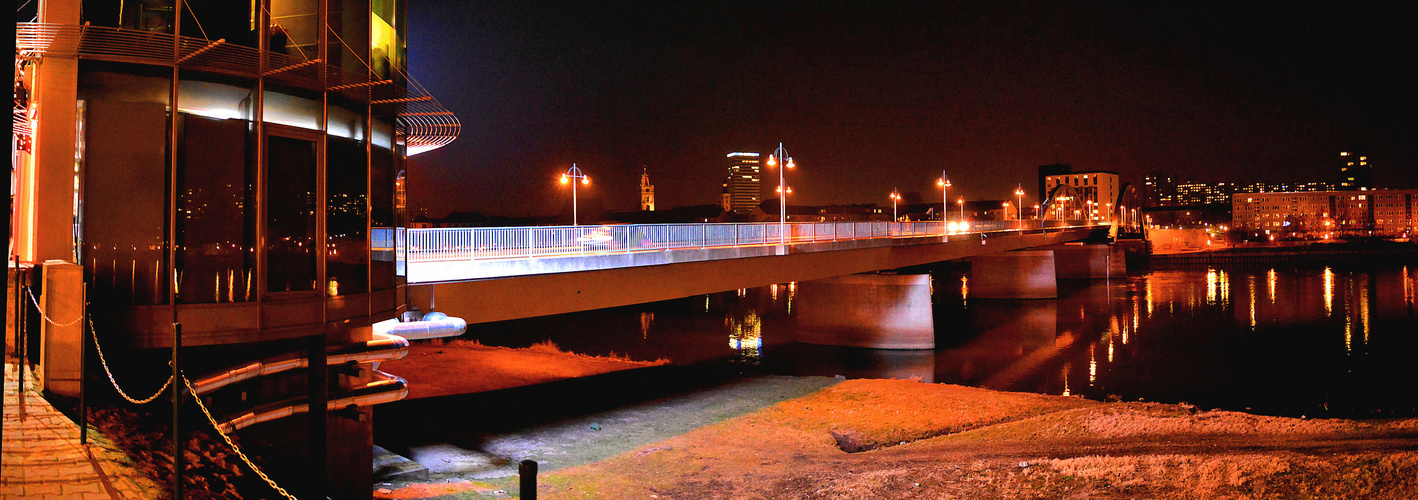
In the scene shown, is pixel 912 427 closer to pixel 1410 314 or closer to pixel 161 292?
pixel 161 292

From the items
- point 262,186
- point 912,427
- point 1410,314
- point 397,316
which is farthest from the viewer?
point 1410,314

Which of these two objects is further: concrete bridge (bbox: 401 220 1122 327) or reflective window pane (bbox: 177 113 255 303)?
concrete bridge (bbox: 401 220 1122 327)

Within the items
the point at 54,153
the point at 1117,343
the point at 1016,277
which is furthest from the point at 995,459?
the point at 1016,277

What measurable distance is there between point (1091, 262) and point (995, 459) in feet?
312

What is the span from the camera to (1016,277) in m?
72.4

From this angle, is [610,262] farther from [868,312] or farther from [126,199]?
[868,312]

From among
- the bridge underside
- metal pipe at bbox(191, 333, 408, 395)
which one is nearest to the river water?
the bridge underside

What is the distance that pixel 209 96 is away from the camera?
10.7m

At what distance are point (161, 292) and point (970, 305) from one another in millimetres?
64258

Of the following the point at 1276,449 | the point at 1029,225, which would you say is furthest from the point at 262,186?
the point at 1029,225

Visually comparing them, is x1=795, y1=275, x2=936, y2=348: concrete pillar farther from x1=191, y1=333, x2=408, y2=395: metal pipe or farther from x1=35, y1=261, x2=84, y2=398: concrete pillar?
x1=35, y1=261, x2=84, y2=398: concrete pillar

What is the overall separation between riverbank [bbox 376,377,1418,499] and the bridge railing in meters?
4.71

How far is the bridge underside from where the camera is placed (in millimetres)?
15648

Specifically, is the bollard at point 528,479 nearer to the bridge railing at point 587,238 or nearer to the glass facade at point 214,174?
the glass facade at point 214,174
